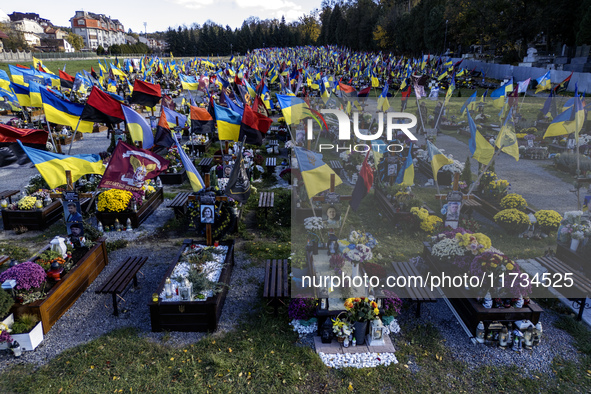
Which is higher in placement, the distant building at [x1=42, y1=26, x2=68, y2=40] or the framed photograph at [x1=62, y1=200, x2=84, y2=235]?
the distant building at [x1=42, y1=26, x2=68, y2=40]

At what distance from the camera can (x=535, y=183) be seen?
17.2m

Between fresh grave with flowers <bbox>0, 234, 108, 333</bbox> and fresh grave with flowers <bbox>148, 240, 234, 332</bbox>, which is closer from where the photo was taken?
fresh grave with flowers <bbox>0, 234, 108, 333</bbox>

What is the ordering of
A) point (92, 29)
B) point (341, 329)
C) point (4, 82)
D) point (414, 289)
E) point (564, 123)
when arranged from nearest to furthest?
point (341, 329) → point (414, 289) → point (564, 123) → point (4, 82) → point (92, 29)

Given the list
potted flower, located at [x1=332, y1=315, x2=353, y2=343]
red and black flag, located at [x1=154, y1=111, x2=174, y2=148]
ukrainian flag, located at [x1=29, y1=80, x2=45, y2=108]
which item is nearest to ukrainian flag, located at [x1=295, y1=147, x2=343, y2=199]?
potted flower, located at [x1=332, y1=315, x2=353, y2=343]

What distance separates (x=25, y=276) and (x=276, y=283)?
5.10 meters

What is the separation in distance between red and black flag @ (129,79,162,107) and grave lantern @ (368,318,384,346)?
1721 cm

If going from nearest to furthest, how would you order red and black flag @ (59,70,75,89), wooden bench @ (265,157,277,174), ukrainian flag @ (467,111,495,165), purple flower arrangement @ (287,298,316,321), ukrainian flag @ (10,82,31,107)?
1. purple flower arrangement @ (287,298,316,321)
2. ukrainian flag @ (467,111,495,165)
3. wooden bench @ (265,157,277,174)
4. ukrainian flag @ (10,82,31,107)
5. red and black flag @ (59,70,75,89)

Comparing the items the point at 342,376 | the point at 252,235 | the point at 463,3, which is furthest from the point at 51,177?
the point at 463,3

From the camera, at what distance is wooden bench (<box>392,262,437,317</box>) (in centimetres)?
852

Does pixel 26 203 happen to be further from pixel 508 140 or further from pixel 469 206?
pixel 508 140

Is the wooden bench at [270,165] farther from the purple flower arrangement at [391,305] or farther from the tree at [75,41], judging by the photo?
the tree at [75,41]

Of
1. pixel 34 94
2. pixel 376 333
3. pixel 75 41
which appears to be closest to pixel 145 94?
pixel 34 94

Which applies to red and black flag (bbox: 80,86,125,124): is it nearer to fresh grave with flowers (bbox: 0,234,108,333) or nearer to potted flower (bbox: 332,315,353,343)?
fresh grave with flowers (bbox: 0,234,108,333)

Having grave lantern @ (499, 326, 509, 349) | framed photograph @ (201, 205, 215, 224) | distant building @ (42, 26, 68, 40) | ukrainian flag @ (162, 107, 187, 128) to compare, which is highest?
distant building @ (42, 26, 68, 40)
